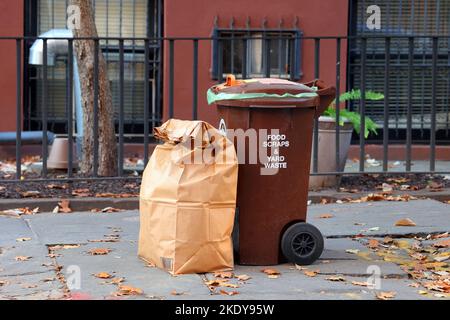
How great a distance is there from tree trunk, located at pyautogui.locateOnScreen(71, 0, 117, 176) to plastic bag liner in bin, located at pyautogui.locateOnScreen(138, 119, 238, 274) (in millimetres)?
2983

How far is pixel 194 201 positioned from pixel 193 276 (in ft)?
1.54

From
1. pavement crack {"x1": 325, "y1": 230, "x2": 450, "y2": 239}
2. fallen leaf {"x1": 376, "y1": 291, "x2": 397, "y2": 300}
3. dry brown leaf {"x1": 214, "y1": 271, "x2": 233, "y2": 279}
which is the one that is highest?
pavement crack {"x1": 325, "y1": 230, "x2": 450, "y2": 239}

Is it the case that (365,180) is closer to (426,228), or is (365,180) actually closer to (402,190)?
(402,190)

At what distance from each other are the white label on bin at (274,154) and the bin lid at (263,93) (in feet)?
0.75

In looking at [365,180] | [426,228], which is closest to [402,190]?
[365,180]

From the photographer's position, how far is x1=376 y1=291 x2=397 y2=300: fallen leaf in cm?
536

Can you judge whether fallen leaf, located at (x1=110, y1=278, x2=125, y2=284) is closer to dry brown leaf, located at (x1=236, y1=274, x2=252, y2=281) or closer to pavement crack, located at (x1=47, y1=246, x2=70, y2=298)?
pavement crack, located at (x1=47, y1=246, x2=70, y2=298)

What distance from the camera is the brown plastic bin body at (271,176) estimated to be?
19.3 ft

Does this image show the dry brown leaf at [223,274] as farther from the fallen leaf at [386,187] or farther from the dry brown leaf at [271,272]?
the fallen leaf at [386,187]

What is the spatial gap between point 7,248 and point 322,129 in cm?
346

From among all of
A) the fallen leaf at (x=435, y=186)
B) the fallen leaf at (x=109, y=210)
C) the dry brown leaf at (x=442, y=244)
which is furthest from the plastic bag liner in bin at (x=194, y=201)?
the fallen leaf at (x=435, y=186)

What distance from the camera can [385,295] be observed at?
5.39m

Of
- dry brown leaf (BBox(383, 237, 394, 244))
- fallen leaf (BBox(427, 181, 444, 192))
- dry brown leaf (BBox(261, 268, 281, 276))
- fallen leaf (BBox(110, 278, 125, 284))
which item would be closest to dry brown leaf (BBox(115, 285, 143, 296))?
fallen leaf (BBox(110, 278, 125, 284))

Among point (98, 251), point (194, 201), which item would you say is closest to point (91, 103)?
point (98, 251)
